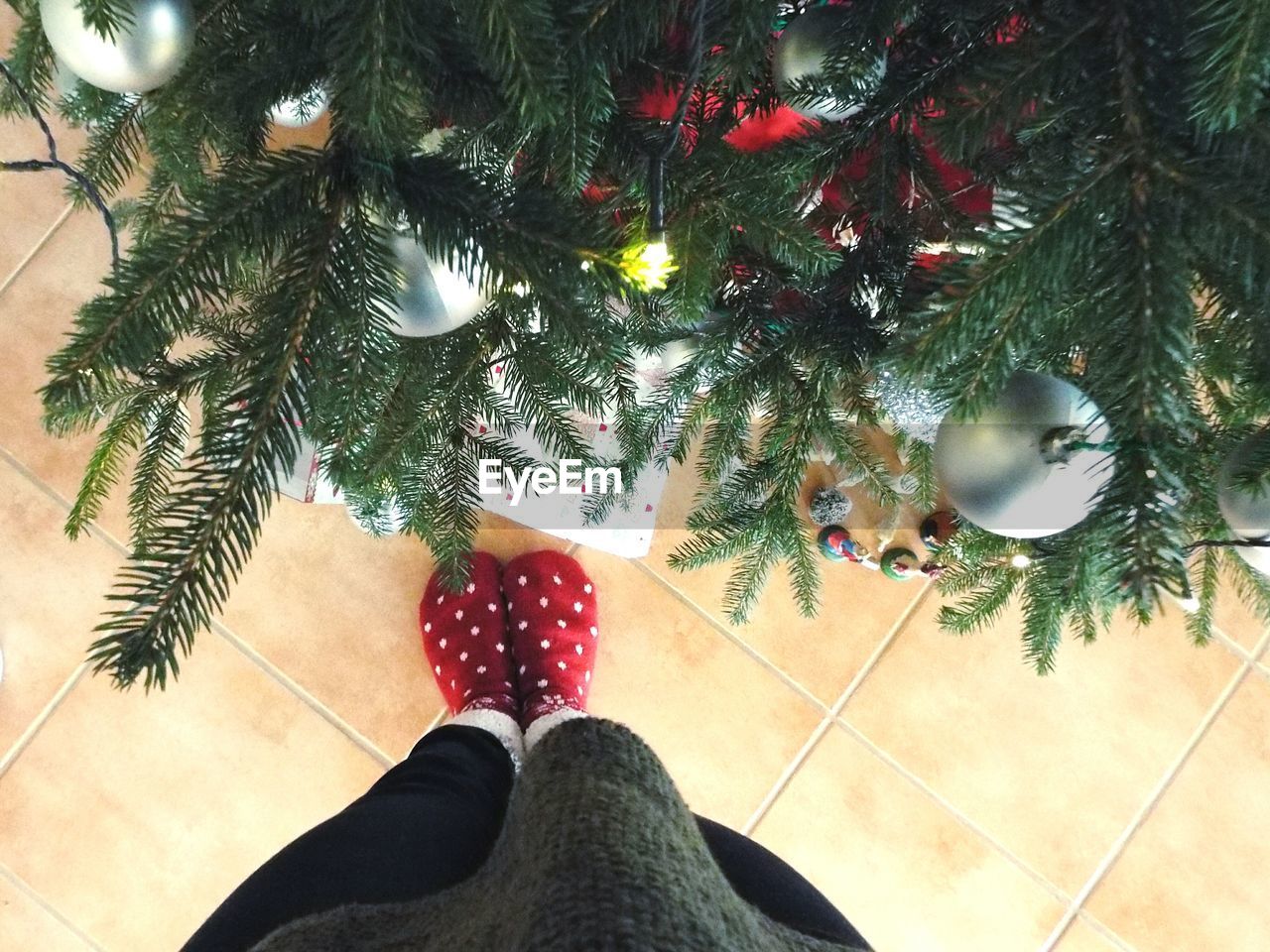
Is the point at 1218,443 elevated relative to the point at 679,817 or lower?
elevated

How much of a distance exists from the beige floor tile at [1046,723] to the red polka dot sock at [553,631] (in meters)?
0.39

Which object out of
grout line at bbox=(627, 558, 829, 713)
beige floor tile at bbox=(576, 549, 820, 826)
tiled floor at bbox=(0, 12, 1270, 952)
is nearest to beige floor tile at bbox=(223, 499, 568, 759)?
tiled floor at bbox=(0, 12, 1270, 952)

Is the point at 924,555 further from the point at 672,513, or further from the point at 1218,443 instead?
the point at 1218,443

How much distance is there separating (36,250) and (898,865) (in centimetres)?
153

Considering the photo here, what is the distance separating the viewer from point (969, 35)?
47 cm

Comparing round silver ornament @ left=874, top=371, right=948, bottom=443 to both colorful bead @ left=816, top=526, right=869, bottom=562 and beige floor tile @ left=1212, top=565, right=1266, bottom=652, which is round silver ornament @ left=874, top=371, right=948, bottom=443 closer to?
colorful bead @ left=816, top=526, right=869, bottom=562

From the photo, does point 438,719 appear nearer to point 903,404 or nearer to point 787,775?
point 787,775

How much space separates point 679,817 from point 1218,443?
41 cm

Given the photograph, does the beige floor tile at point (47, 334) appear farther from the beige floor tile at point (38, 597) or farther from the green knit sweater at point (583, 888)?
the green knit sweater at point (583, 888)

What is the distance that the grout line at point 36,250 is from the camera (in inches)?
47.8

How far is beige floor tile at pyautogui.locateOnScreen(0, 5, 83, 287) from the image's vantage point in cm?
122

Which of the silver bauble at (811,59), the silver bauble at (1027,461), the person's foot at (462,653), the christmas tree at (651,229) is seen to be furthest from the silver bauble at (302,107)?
the person's foot at (462,653)

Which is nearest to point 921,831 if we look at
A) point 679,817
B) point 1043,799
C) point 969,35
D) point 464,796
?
point 1043,799

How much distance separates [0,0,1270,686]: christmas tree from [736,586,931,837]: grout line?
601 mm
